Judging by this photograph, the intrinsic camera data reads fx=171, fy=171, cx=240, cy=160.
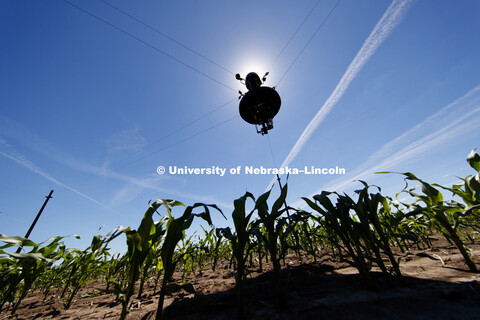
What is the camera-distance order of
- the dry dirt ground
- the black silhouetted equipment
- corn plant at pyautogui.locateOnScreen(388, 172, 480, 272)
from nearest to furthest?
the dry dirt ground < corn plant at pyautogui.locateOnScreen(388, 172, 480, 272) < the black silhouetted equipment

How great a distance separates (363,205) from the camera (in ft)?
5.04

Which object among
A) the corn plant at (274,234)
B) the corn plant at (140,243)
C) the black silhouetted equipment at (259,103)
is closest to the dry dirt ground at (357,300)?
the corn plant at (274,234)

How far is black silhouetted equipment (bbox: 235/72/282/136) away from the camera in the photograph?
17.0 ft

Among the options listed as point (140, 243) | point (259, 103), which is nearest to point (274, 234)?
point (140, 243)

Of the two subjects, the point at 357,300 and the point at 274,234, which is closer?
the point at 357,300

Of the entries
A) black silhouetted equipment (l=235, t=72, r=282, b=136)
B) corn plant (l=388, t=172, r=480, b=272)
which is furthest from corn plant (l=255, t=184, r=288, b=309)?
black silhouetted equipment (l=235, t=72, r=282, b=136)

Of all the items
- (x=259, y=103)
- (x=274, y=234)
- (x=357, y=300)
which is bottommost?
(x=357, y=300)

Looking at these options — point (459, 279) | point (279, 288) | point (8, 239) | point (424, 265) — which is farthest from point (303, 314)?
point (8, 239)

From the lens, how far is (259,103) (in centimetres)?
519

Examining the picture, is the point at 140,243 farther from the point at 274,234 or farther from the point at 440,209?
the point at 440,209

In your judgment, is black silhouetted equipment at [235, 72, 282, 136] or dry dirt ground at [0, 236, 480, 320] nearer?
dry dirt ground at [0, 236, 480, 320]

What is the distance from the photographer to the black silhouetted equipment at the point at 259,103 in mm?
5180

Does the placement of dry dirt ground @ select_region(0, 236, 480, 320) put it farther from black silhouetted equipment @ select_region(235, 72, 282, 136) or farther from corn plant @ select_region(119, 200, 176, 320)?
black silhouetted equipment @ select_region(235, 72, 282, 136)

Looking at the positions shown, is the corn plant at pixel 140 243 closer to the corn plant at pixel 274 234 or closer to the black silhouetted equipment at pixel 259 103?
the corn plant at pixel 274 234
